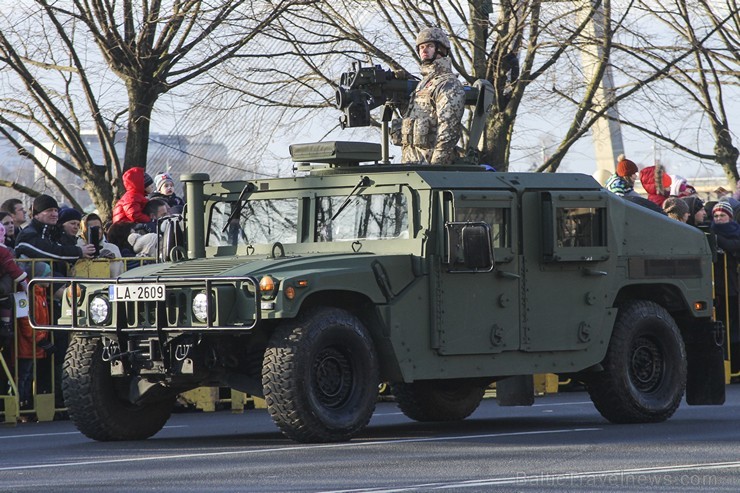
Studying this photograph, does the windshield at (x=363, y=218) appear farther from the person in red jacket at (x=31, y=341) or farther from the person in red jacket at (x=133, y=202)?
the person in red jacket at (x=133, y=202)

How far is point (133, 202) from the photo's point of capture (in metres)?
15.8

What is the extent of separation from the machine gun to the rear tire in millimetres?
1942

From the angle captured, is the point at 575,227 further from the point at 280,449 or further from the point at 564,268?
the point at 280,449

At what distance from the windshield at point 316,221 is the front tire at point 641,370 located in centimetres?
220

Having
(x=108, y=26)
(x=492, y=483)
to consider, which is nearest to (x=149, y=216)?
(x=108, y=26)

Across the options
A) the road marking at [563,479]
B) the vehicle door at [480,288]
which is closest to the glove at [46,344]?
the vehicle door at [480,288]

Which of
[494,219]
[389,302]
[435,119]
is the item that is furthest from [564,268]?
[389,302]

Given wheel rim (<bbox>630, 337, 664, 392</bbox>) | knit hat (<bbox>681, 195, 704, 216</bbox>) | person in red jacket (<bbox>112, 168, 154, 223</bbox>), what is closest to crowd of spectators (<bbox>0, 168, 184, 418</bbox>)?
person in red jacket (<bbox>112, 168, 154, 223</bbox>)

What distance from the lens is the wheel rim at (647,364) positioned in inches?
508

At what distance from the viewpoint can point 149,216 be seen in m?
15.8

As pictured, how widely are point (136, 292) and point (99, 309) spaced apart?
0.40 metres

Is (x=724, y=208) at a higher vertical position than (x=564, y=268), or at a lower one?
higher

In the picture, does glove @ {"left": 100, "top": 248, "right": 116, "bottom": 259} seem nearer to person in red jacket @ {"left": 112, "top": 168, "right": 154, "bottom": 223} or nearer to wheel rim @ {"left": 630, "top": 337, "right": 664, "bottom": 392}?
person in red jacket @ {"left": 112, "top": 168, "right": 154, "bottom": 223}

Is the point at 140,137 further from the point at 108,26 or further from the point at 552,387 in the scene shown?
the point at 552,387
